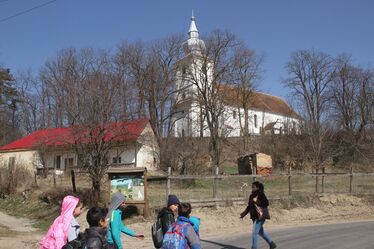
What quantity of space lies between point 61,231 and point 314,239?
9.11 meters

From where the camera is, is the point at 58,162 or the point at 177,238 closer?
the point at 177,238

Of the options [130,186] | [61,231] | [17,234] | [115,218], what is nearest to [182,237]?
[61,231]

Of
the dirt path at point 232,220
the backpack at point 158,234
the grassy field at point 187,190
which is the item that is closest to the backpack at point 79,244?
the backpack at point 158,234

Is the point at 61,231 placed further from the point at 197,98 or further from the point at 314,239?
the point at 197,98

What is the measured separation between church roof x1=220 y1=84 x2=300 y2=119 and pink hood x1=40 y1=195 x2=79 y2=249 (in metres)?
44.7

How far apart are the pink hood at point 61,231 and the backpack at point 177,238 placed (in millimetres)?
1207

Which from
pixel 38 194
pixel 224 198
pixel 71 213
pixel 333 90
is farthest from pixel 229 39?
pixel 71 213

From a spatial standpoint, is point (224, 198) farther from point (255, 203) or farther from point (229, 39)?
point (229, 39)

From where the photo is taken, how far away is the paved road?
1173 cm

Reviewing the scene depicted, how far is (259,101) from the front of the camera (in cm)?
8244

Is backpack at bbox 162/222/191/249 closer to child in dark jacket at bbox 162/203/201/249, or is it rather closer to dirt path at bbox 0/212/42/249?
child in dark jacket at bbox 162/203/201/249

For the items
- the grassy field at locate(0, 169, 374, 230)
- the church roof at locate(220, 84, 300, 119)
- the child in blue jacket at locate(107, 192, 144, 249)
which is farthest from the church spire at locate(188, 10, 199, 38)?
the child in blue jacket at locate(107, 192, 144, 249)

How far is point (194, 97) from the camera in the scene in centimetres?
5619

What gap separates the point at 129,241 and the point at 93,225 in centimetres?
917
